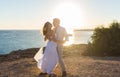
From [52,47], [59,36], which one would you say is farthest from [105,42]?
[59,36]

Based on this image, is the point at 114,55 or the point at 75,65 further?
the point at 114,55

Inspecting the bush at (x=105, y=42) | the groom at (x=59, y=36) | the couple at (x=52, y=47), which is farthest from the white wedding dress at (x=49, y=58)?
the bush at (x=105, y=42)

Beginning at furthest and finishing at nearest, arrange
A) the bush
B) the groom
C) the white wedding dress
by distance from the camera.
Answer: the bush → the white wedding dress → the groom

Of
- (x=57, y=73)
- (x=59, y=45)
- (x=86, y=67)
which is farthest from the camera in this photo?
(x=86, y=67)

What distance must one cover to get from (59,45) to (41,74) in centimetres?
152

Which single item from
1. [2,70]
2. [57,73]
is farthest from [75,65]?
[2,70]

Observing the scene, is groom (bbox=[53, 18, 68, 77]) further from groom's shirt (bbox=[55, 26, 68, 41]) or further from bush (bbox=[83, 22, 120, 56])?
bush (bbox=[83, 22, 120, 56])

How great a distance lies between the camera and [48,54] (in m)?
16.8

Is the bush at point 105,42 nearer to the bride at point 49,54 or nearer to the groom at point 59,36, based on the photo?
the bride at point 49,54

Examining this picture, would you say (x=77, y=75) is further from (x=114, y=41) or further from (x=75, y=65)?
(x=114, y=41)

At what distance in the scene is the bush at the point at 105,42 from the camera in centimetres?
2572

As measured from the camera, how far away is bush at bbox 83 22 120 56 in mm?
25719

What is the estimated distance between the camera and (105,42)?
1028 inches

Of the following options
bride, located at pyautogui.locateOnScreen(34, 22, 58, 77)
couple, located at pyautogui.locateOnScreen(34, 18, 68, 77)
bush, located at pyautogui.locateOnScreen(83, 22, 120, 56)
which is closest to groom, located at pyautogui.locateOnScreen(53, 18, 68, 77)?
couple, located at pyautogui.locateOnScreen(34, 18, 68, 77)
